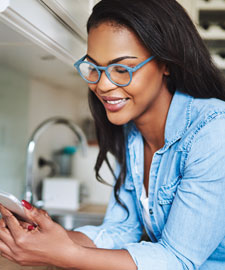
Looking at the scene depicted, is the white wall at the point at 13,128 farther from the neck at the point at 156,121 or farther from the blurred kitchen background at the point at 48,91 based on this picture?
the neck at the point at 156,121

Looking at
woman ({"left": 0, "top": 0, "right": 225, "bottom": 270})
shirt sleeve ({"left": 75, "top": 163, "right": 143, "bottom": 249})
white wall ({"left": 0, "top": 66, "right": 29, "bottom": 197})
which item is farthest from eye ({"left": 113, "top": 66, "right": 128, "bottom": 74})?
white wall ({"left": 0, "top": 66, "right": 29, "bottom": 197})

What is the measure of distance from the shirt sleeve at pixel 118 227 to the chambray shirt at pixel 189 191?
0.16m

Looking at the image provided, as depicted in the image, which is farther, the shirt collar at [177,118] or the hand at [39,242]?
the shirt collar at [177,118]

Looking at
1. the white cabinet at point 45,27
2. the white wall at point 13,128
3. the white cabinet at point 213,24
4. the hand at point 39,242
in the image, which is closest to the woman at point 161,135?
the hand at point 39,242

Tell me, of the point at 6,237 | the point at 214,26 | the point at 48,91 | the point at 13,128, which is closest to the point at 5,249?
the point at 6,237

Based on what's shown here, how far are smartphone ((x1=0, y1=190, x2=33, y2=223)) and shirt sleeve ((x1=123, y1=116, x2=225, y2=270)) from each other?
25 centimetres

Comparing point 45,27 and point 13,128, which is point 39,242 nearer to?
point 45,27

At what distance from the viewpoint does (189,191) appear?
82 centimetres

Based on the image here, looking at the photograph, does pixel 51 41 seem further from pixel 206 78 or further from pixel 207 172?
pixel 207 172

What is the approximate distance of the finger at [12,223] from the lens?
76 centimetres

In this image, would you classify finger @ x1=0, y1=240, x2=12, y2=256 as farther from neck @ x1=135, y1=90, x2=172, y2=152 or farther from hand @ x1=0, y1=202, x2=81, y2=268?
neck @ x1=135, y1=90, x2=172, y2=152

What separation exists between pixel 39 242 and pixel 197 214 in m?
0.34

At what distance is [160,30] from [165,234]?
47 centimetres

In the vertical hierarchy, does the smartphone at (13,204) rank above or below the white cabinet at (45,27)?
below
